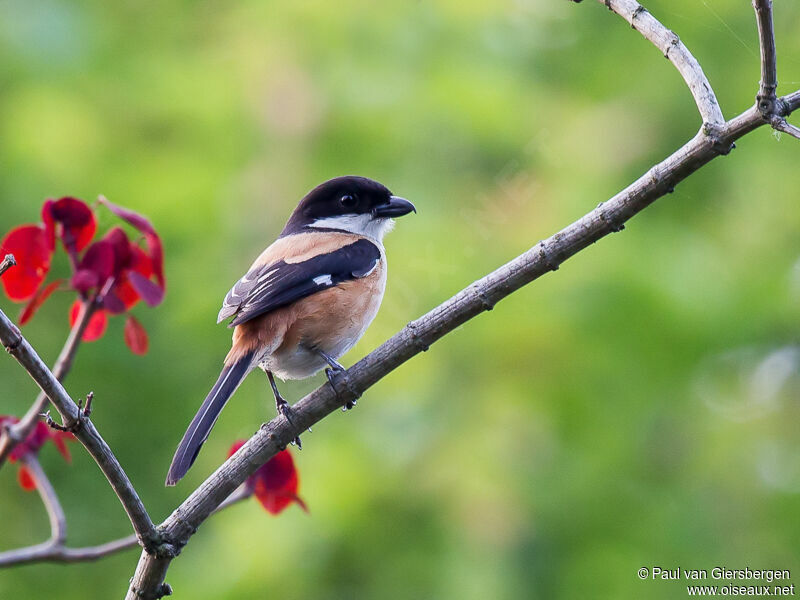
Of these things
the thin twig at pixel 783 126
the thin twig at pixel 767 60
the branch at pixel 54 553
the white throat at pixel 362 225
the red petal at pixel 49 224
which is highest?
the white throat at pixel 362 225

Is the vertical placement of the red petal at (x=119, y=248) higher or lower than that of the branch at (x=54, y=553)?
higher

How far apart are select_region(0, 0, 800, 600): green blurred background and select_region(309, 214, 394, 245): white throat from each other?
0.28 m

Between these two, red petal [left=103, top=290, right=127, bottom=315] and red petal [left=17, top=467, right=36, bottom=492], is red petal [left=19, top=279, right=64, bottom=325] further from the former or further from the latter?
red petal [left=17, top=467, right=36, bottom=492]

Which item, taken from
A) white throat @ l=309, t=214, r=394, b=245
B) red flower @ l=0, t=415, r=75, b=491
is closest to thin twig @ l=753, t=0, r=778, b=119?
red flower @ l=0, t=415, r=75, b=491

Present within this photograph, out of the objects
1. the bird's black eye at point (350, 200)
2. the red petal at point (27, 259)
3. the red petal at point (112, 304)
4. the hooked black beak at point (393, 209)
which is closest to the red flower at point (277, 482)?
the red petal at point (112, 304)

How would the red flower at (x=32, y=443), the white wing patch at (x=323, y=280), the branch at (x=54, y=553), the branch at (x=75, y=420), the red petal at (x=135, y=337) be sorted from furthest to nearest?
the white wing patch at (x=323, y=280), the red petal at (x=135, y=337), the red flower at (x=32, y=443), the branch at (x=54, y=553), the branch at (x=75, y=420)

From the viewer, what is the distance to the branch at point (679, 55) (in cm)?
209

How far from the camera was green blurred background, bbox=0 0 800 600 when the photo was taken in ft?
13.4

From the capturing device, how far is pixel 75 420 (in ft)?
5.91

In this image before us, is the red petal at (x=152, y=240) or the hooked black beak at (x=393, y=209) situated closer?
the red petal at (x=152, y=240)

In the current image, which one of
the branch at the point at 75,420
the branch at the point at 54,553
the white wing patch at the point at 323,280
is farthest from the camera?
Result: the white wing patch at the point at 323,280

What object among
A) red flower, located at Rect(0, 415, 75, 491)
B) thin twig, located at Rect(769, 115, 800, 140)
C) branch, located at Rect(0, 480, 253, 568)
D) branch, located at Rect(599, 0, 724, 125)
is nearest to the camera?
thin twig, located at Rect(769, 115, 800, 140)

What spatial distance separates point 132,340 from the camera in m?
2.47

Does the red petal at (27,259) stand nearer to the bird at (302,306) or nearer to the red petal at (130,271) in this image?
the red petal at (130,271)
